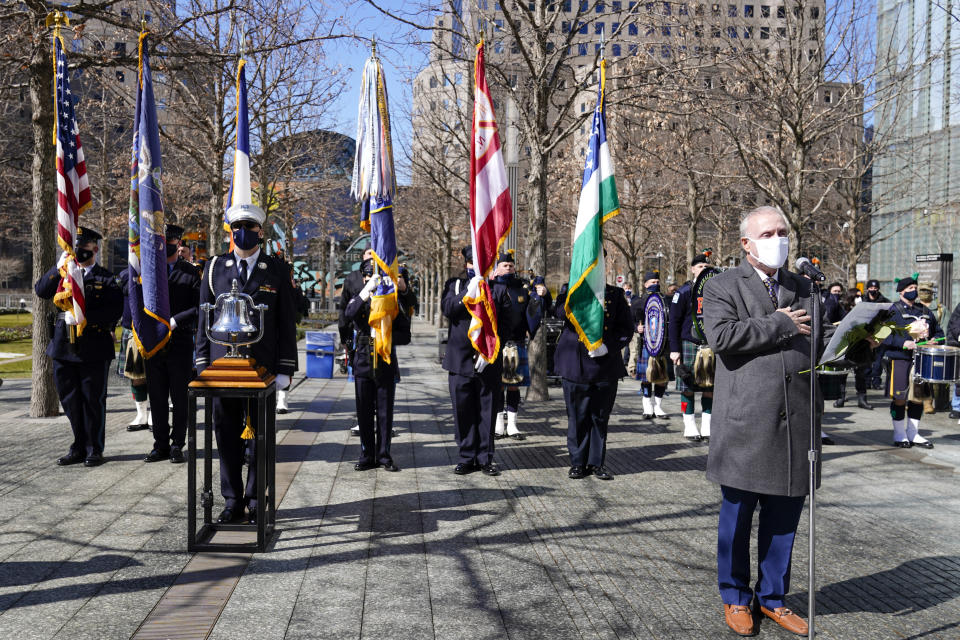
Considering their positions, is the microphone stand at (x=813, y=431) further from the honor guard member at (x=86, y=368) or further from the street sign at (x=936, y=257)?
the street sign at (x=936, y=257)

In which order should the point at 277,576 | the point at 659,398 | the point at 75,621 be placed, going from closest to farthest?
the point at 75,621 → the point at 277,576 → the point at 659,398

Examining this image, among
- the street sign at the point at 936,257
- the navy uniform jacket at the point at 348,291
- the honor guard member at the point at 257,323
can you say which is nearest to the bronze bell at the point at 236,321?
the honor guard member at the point at 257,323

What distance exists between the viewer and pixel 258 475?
517cm

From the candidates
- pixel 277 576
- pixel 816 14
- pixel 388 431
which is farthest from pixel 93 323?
pixel 816 14

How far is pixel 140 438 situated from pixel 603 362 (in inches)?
214

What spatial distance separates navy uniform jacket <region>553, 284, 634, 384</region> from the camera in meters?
7.69

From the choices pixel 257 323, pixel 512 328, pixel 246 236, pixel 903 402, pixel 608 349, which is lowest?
pixel 903 402

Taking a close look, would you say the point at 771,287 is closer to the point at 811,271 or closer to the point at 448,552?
the point at 811,271

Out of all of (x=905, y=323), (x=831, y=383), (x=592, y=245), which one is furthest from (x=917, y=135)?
(x=831, y=383)

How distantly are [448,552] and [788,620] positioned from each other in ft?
7.00

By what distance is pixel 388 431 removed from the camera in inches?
309

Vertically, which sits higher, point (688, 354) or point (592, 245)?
point (592, 245)

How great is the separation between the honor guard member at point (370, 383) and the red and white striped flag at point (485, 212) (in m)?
0.78

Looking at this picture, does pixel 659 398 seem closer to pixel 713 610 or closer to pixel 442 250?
pixel 713 610
